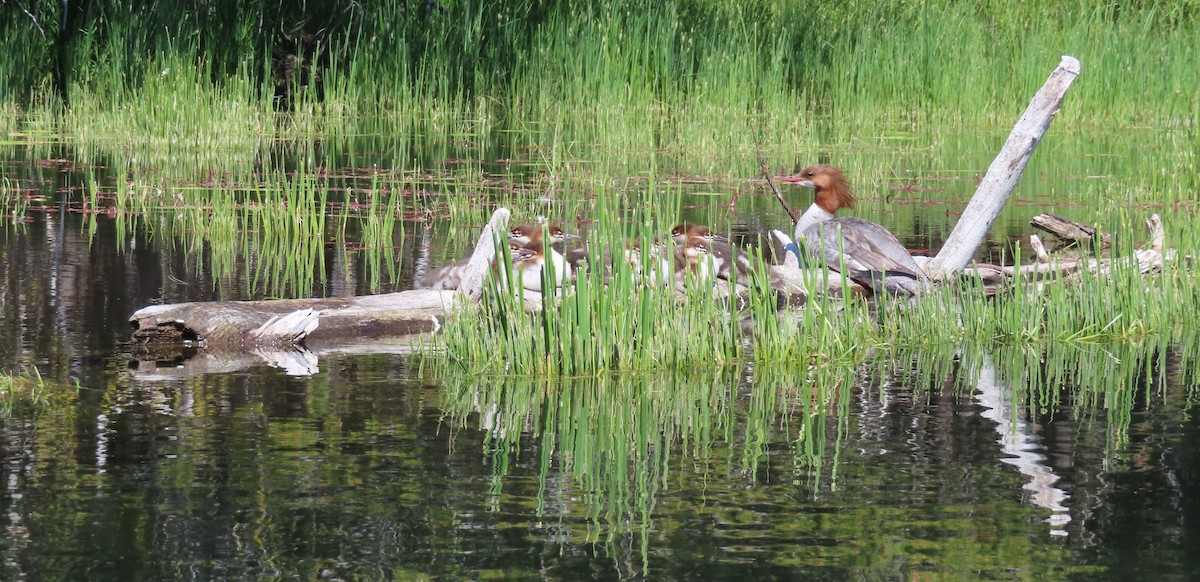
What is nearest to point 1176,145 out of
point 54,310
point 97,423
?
point 54,310

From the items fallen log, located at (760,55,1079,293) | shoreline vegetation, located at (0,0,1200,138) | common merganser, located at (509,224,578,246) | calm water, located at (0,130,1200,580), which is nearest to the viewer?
calm water, located at (0,130,1200,580)

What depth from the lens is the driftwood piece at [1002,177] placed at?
9219mm

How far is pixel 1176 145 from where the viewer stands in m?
13.1

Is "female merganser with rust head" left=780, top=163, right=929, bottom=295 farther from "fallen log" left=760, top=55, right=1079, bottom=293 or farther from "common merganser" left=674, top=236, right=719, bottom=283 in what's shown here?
"common merganser" left=674, top=236, right=719, bottom=283

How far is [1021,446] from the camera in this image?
578cm

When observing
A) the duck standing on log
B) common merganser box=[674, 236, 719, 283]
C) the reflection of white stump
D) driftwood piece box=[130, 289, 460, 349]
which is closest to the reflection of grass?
driftwood piece box=[130, 289, 460, 349]

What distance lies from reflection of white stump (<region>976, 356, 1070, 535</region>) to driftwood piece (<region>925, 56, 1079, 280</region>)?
206 cm

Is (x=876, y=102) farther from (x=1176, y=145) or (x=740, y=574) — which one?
(x=740, y=574)

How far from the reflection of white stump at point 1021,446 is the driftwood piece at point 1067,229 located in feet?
10.9

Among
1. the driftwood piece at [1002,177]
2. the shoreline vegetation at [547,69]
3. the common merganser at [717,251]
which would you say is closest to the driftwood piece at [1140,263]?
the driftwood piece at [1002,177]

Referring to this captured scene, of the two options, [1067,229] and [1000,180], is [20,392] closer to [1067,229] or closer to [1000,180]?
[1000,180]

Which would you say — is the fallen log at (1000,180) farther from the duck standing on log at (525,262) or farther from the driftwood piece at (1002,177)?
the duck standing on log at (525,262)

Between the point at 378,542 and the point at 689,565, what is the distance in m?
0.88

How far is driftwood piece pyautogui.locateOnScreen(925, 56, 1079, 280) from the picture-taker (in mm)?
9219
